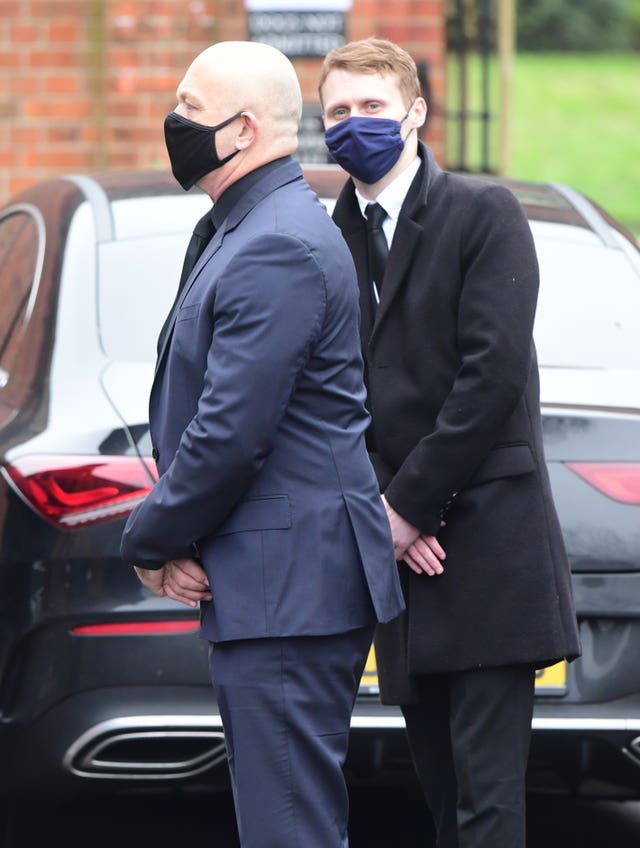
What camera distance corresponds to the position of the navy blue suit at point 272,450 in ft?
9.13

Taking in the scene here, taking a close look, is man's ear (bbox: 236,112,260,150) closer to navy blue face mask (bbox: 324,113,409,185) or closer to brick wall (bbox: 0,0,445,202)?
navy blue face mask (bbox: 324,113,409,185)

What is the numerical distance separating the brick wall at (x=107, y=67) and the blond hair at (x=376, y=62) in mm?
5556

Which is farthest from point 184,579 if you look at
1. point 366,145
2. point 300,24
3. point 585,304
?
point 300,24

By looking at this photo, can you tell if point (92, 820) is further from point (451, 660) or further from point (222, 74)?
point (222, 74)

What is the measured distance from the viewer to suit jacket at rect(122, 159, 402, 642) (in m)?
2.78

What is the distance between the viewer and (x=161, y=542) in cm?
286

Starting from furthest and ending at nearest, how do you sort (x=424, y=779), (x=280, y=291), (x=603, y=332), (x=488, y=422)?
(x=603, y=332)
(x=424, y=779)
(x=488, y=422)
(x=280, y=291)

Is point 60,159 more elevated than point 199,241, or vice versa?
point 199,241

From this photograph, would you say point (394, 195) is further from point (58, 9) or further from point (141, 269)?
point (58, 9)

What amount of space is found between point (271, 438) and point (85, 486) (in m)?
0.97

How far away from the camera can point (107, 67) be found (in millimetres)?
9141

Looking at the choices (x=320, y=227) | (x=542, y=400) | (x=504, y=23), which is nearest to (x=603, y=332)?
(x=542, y=400)

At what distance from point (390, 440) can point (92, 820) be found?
6.27 feet

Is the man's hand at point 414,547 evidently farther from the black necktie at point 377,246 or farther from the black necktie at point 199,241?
the black necktie at point 199,241
